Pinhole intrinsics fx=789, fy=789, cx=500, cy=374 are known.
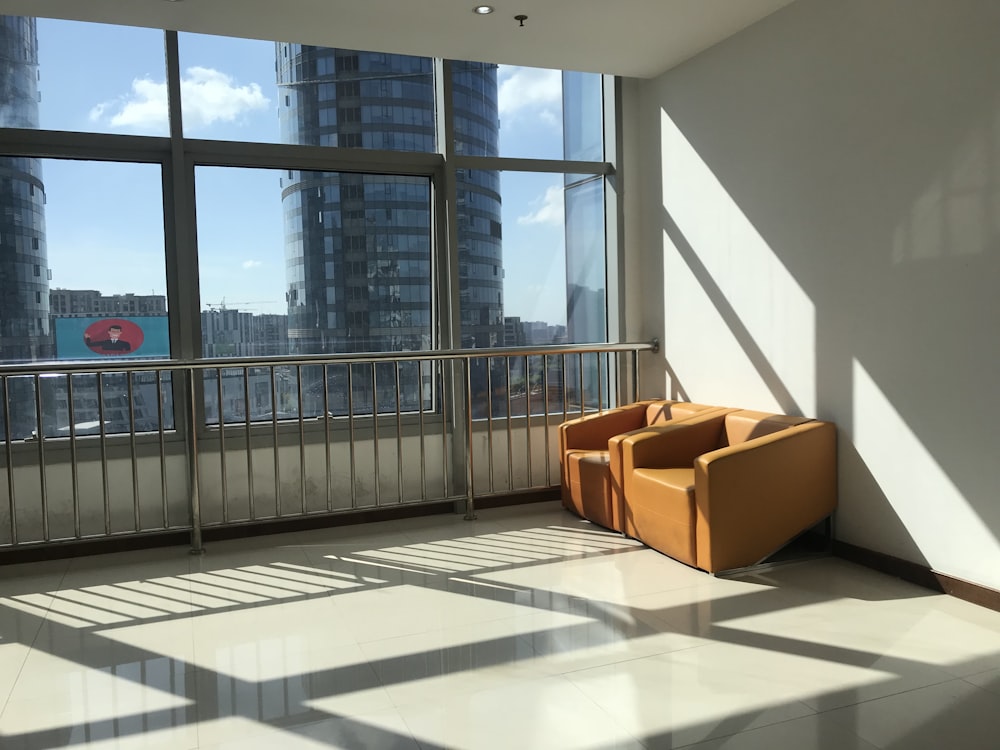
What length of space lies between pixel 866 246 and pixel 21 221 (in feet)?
13.3

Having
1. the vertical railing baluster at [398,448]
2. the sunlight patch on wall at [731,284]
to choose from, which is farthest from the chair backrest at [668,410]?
the vertical railing baluster at [398,448]

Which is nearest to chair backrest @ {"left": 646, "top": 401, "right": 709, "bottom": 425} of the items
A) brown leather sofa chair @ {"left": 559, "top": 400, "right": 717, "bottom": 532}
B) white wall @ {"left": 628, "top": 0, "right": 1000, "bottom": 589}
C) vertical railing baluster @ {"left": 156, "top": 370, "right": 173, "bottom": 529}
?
brown leather sofa chair @ {"left": 559, "top": 400, "right": 717, "bottom": 532}

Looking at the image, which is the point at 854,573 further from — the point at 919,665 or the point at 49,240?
the point at 49,240

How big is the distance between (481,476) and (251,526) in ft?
4.55

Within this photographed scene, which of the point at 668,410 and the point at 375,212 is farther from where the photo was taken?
the point at 375,212

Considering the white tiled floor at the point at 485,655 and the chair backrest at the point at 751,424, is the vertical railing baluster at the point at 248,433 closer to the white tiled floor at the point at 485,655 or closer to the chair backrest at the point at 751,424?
the white tiled floor at the point at 485,655

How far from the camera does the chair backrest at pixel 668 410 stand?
4.48m

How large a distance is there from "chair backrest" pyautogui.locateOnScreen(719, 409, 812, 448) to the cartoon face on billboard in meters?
3.15

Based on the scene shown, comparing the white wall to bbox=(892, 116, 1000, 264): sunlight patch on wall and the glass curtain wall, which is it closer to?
bbox=(892, 116, 1000, 264): sunlight patch on wall

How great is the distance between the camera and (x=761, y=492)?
11.4 ft

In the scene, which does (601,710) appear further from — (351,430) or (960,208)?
(351,430)

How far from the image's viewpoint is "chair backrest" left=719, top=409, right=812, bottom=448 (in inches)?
149

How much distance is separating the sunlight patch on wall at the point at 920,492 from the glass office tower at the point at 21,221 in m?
3.98

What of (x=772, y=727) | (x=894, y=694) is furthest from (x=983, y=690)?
(x=772, y=727)
